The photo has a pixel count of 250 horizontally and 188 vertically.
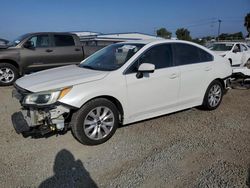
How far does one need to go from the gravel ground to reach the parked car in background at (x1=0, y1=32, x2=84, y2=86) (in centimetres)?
394

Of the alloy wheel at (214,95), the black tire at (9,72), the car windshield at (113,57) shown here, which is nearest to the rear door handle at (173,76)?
the car windshield at (113,57)

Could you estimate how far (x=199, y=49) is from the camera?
5.41m

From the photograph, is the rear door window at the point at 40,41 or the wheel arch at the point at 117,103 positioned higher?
the rear door window at the point at 40,41

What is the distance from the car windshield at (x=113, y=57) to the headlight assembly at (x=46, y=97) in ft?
3.22

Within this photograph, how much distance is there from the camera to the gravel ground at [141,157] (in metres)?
3.14

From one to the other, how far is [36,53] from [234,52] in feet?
34.3

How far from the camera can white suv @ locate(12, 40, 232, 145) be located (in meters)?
3.73

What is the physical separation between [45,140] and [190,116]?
293 centimetres

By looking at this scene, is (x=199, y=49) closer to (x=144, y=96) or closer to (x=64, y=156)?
(x=144, y=96)

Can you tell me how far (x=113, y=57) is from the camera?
4828mm

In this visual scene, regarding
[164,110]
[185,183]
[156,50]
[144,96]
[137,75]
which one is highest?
[156,50]

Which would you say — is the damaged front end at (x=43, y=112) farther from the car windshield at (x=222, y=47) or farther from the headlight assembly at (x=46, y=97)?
the car windshield at (x=222, y=47)

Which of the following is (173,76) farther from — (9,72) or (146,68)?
(9,72)

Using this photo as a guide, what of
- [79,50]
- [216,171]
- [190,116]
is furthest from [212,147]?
[79,50]
